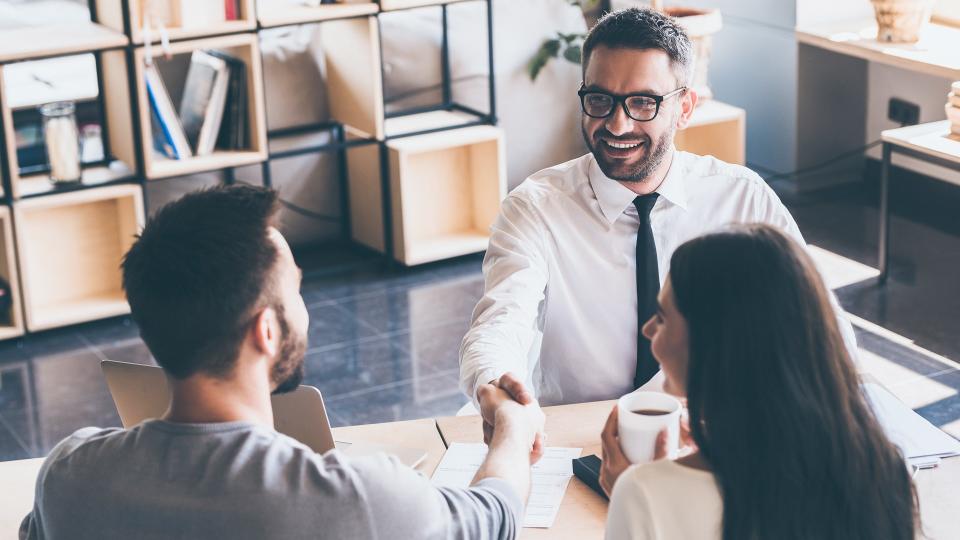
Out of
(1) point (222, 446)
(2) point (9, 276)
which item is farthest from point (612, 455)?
(2) point (9, 276)

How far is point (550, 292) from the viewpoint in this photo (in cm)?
250

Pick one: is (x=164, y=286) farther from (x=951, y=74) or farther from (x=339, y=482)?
(x=951, y=74)

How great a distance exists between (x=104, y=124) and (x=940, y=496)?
333cm

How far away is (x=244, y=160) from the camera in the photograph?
4.47 meters

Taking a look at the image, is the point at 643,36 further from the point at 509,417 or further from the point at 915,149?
the point at 915,149

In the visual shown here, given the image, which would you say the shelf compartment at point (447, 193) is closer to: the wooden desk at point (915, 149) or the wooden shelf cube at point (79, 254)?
the wooden shelf cube at point (79, 254)

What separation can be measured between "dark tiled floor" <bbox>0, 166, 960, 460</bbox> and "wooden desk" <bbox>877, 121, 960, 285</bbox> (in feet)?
0.52

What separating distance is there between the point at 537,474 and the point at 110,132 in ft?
9.63

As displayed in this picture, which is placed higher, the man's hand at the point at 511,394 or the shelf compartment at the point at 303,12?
the shelf compartment at the point at 303,12

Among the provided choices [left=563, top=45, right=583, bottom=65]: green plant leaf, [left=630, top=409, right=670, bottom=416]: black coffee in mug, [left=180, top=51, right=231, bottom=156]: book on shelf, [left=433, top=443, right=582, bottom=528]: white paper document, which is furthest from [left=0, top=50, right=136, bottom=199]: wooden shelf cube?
[left=630, top=409, right=670, bottom=416]: black coffee in mug

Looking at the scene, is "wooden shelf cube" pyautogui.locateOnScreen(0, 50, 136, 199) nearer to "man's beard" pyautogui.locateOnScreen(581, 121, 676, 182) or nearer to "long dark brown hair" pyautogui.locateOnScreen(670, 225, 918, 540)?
"man's beard" pyautogui.locateOnScreen(581, 121, 676, 182)

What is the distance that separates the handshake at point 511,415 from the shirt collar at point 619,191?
0.57 metres

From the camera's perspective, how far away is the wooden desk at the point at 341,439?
1.95 meters

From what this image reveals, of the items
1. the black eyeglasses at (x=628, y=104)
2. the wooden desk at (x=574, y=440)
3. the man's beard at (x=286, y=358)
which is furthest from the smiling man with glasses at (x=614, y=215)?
the man's beard at (x=286, y=358)
